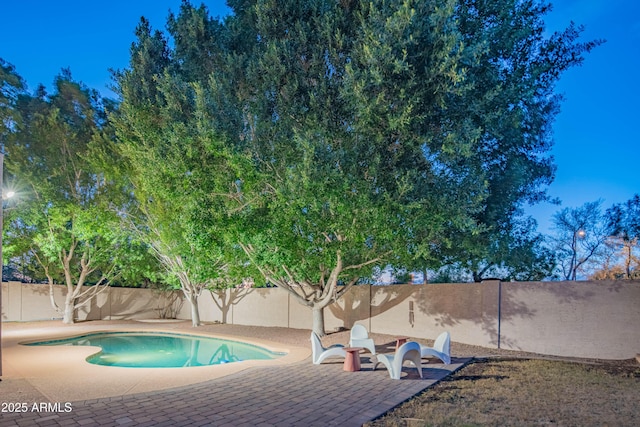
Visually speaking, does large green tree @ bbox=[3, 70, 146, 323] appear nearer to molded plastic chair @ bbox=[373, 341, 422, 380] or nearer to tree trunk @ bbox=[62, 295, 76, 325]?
tree trunk @ bbox=[62, 295, 76, 325]

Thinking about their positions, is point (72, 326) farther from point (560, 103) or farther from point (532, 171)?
point (560, 103)

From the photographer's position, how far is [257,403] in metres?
5.47

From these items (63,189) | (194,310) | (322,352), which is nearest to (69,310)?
(63,189)

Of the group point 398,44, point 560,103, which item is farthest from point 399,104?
point 560,103

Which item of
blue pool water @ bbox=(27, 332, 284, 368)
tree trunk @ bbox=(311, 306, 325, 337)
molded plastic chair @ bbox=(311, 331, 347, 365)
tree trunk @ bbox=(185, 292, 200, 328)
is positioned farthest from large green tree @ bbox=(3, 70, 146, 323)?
molded plastic chair @ bbox=(311, 331, 347, 365)

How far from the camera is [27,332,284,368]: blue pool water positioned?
10.9 meters

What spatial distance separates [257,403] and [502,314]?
25.3 ft

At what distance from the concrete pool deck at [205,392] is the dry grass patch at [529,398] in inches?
13.8

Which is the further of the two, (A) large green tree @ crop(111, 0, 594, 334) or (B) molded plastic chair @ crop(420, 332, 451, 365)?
(A) large green tree @ crop(111, 0, 594, 334)

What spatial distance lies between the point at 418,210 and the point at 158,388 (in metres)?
6.08

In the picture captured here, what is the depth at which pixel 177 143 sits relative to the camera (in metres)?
10.1

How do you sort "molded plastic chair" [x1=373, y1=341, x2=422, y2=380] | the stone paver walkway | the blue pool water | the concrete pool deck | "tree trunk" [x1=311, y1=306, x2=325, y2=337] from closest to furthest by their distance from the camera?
the stone paver walkway, the concrete pool deck, "molded plastic chair" [x1=373, y1=341, x2=422, y2=380], the blue pool water, "tree trunk" [x1=311, y1=306, x2=325, y2=337]

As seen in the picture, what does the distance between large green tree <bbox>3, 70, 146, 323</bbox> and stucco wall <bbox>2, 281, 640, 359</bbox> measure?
7.44m

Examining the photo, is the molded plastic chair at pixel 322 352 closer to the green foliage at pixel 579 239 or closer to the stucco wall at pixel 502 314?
the stucco wall at pixel 502 314
